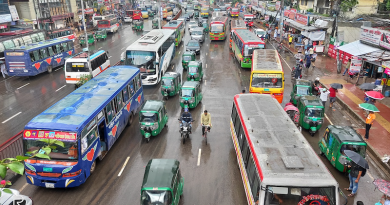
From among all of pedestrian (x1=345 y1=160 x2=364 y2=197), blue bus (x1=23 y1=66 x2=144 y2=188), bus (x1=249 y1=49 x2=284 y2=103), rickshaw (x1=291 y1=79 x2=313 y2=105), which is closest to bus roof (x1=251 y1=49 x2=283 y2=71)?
bus (x1=249 y1=49 x2=284 y2=103)

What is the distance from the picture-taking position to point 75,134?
1027 cm

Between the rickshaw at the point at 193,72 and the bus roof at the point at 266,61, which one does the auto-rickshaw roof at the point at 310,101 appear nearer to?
the bus roof at the point at 266,61

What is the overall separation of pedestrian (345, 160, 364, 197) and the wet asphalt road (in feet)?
1.26

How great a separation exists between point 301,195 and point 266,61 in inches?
553

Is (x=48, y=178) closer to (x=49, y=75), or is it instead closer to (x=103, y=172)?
(x=103, y=172)

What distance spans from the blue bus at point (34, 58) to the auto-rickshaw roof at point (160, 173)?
2016 cm

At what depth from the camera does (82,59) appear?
22.4m

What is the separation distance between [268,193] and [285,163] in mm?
984

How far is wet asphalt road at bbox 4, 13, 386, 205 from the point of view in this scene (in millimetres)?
10945

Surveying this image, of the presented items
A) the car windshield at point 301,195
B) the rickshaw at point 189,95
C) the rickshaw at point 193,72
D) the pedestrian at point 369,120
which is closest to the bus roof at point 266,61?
the rickshaw at point 189,95

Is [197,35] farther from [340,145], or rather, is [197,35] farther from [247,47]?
[340,145]

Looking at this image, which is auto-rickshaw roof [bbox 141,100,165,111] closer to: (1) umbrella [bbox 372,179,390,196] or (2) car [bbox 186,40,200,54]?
(1) umbrella [bbox 372,179,390,196]

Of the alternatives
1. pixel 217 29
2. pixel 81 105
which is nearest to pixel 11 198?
pixel 81 105

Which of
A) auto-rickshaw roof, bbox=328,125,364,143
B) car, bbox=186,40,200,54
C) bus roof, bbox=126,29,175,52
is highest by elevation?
bus roof, bbox=126,29,175,52
